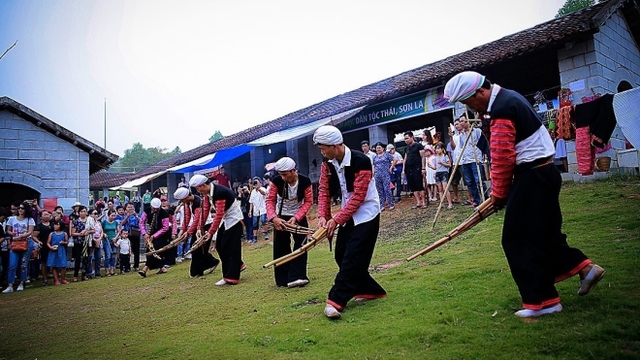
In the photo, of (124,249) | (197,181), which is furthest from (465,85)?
(124,249)

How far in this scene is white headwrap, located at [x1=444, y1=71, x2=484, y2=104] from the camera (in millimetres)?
3723

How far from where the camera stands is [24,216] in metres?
11.6

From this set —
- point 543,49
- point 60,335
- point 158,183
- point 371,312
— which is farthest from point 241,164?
point 371,312

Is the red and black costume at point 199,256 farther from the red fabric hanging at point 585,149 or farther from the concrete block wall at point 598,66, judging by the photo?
the concrete block wall at point 598,66

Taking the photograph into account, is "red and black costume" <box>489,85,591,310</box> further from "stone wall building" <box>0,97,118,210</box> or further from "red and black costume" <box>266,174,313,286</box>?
"stone wall building" <box>0,97,118,210</box>

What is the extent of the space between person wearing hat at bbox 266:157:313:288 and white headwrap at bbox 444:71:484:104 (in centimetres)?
326

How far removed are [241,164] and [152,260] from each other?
14.1 m

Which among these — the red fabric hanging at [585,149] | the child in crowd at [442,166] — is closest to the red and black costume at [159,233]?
the child in crowd at [442,166]

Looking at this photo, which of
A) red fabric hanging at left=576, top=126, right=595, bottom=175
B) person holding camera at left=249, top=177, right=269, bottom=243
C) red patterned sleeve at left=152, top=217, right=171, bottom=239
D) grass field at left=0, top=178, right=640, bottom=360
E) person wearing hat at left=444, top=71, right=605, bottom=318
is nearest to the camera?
grass field at left=0, top=178, right=640, bottom=360

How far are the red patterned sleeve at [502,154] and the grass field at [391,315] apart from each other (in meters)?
1.09

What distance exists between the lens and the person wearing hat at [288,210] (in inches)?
259

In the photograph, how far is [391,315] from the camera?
4191mm

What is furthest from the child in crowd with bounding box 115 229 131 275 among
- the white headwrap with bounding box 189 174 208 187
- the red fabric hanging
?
the red fabric hanging

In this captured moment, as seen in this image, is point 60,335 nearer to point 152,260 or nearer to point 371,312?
point 371,312
